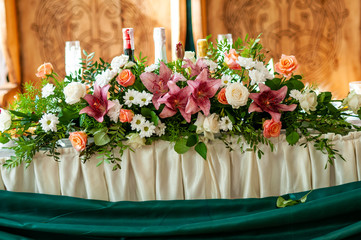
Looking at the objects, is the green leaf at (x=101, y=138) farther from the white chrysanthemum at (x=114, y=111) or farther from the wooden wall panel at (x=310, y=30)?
the wooden wall panel at (x=310, y=30)

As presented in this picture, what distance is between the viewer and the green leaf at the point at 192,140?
1.27 m

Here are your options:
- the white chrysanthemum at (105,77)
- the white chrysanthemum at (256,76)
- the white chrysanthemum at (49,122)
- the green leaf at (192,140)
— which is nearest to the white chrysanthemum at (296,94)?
the white chrysanthemum at (256,76)

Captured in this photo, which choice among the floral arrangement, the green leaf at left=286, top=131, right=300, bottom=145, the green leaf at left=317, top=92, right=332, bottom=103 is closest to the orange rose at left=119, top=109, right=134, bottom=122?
the floral arrangement

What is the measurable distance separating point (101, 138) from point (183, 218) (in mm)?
342

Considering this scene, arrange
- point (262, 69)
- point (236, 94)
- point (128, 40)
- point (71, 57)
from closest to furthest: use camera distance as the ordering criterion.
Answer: point (236, 94)
point (262, 69)
point (128, 40)
point (71, 57)

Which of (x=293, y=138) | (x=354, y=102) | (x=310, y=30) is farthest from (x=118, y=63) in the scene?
(x=310, y=30)

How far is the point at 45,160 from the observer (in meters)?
1.32

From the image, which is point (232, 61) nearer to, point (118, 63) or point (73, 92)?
point (118, 63)

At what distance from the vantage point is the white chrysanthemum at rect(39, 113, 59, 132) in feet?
4.11

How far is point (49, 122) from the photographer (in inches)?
49.7

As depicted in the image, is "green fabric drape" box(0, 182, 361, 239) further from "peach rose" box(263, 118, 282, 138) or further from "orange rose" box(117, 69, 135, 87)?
"orange rose" box(117, 69, 135, 87)

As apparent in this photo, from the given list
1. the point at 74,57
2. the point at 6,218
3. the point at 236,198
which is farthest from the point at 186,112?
the point at 74,57

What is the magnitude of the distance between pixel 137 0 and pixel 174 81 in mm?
2510

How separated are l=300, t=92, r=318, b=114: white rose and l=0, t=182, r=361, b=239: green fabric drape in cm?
26
